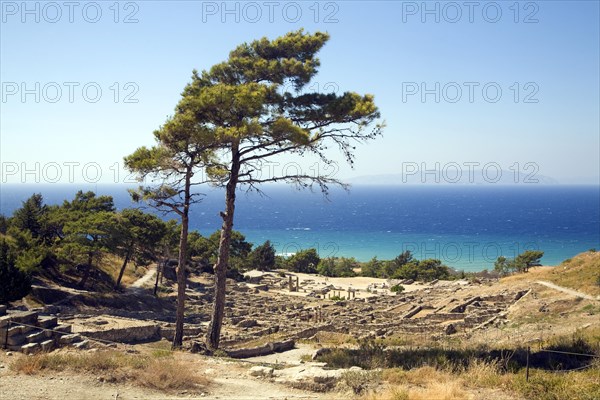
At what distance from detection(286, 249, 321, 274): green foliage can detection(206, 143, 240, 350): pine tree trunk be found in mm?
53123

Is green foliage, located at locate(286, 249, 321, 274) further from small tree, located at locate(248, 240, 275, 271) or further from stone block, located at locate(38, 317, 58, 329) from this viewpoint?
stone block, located at locate(38, 317, 58, 329)

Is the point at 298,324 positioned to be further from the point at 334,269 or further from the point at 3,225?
the point at 334,269

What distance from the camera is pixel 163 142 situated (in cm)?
1580

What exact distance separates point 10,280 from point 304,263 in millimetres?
49514

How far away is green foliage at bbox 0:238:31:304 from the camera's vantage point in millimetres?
21469

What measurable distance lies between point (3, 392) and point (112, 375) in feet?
6.35

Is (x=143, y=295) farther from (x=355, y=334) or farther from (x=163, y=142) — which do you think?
(x=163, y=142)

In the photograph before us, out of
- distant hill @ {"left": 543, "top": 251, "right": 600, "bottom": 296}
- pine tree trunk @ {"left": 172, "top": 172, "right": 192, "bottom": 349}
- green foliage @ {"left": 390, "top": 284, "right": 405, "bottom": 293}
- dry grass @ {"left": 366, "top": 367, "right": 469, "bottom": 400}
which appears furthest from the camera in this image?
green foliage @ {"left": 390, "top": 284, "right": 405, "bottom": 293}

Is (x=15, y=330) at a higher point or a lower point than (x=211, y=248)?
higher

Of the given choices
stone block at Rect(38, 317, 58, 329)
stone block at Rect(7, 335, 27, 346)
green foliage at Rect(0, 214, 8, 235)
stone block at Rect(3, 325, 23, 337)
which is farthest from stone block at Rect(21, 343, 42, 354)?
green foliage at Rect(0, 214, 8, 235)

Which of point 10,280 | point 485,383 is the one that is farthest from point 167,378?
point 10,280

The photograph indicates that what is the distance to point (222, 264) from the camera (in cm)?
1591

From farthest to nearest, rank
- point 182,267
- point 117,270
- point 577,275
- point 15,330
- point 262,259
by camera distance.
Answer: point 262,259 → point 117,270 → point 577,275 → point 182,267 → point 15,330

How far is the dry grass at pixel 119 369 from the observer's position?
32.2 ft
